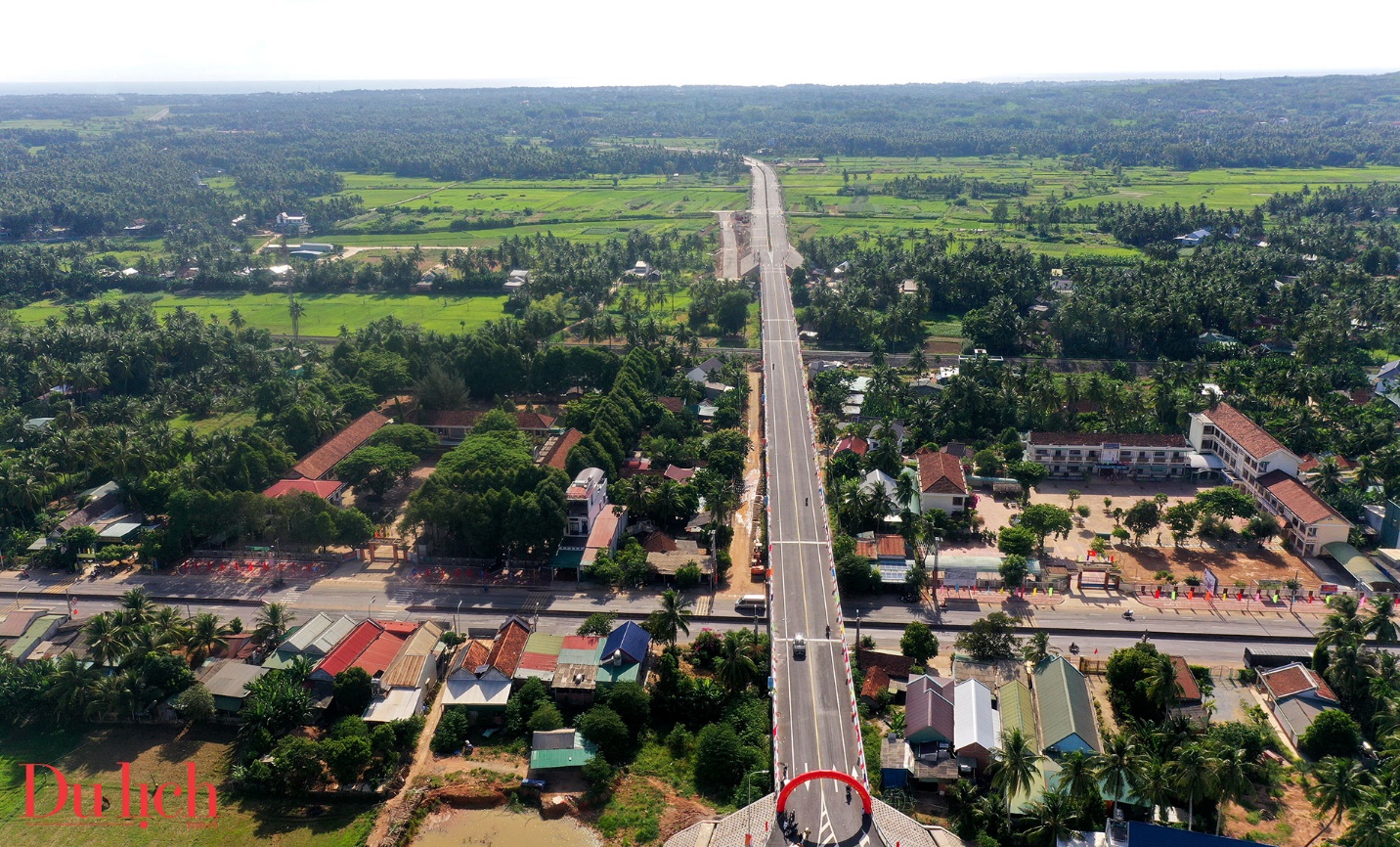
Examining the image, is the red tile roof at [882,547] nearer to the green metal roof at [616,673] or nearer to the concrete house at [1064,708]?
the concrete house at [1064,708]

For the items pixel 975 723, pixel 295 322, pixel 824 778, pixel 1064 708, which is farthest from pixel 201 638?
pixel 295 322

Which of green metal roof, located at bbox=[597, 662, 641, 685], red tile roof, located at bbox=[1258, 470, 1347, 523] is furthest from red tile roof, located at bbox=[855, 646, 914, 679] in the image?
red tile roof, located at bbox=[1258, 470, 1347, 523]

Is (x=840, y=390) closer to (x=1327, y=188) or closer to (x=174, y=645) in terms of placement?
(x=174, y=645)

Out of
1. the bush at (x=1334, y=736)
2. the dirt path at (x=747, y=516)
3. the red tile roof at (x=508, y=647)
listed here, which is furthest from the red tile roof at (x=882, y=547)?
the bush at (x=1334, y=736)

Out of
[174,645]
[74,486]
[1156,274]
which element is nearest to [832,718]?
[174,645]

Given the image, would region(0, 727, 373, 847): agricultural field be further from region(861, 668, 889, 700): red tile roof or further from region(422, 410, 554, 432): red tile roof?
region(422, 410, 554, 432): red tile roof
